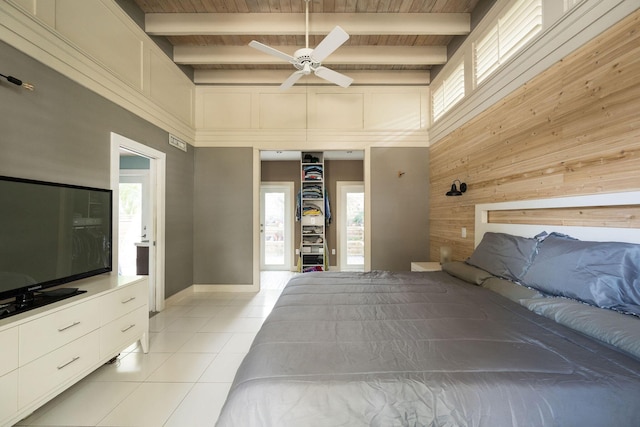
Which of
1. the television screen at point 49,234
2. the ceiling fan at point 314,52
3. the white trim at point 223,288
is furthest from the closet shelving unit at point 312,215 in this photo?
the television screen at point 49,234

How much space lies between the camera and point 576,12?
5.40ft

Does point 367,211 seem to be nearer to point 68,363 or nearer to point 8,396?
point 68,363

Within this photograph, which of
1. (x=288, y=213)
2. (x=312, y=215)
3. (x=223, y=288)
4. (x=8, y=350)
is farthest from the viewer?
(x=288, y=213)

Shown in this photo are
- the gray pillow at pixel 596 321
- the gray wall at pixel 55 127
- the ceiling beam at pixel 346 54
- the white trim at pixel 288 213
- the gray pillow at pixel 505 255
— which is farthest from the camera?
the white trim at pixel 288 213

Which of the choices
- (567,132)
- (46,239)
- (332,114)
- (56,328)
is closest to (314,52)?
(332,114)

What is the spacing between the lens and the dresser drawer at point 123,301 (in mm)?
1804

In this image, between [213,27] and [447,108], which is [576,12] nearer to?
[447,108]

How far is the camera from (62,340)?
1.49m

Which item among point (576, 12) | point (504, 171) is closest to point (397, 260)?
point (504, 171)

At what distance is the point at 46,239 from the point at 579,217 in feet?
11.4

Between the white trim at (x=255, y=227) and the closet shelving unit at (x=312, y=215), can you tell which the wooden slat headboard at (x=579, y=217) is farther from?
the white trim at (x=255, y=227)

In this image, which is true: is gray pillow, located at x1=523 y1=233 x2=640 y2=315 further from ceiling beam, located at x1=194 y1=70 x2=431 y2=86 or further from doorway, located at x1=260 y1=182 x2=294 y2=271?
doorway, located at x1=260 y1=182 x2=294 y2=271

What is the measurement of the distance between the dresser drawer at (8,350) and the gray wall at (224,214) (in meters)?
2.69

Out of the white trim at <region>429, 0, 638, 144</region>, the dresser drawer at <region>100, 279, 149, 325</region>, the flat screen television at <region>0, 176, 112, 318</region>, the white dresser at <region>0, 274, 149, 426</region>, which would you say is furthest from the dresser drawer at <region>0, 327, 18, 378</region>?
the white trim at <region>429, 0, 638, 144</region>
